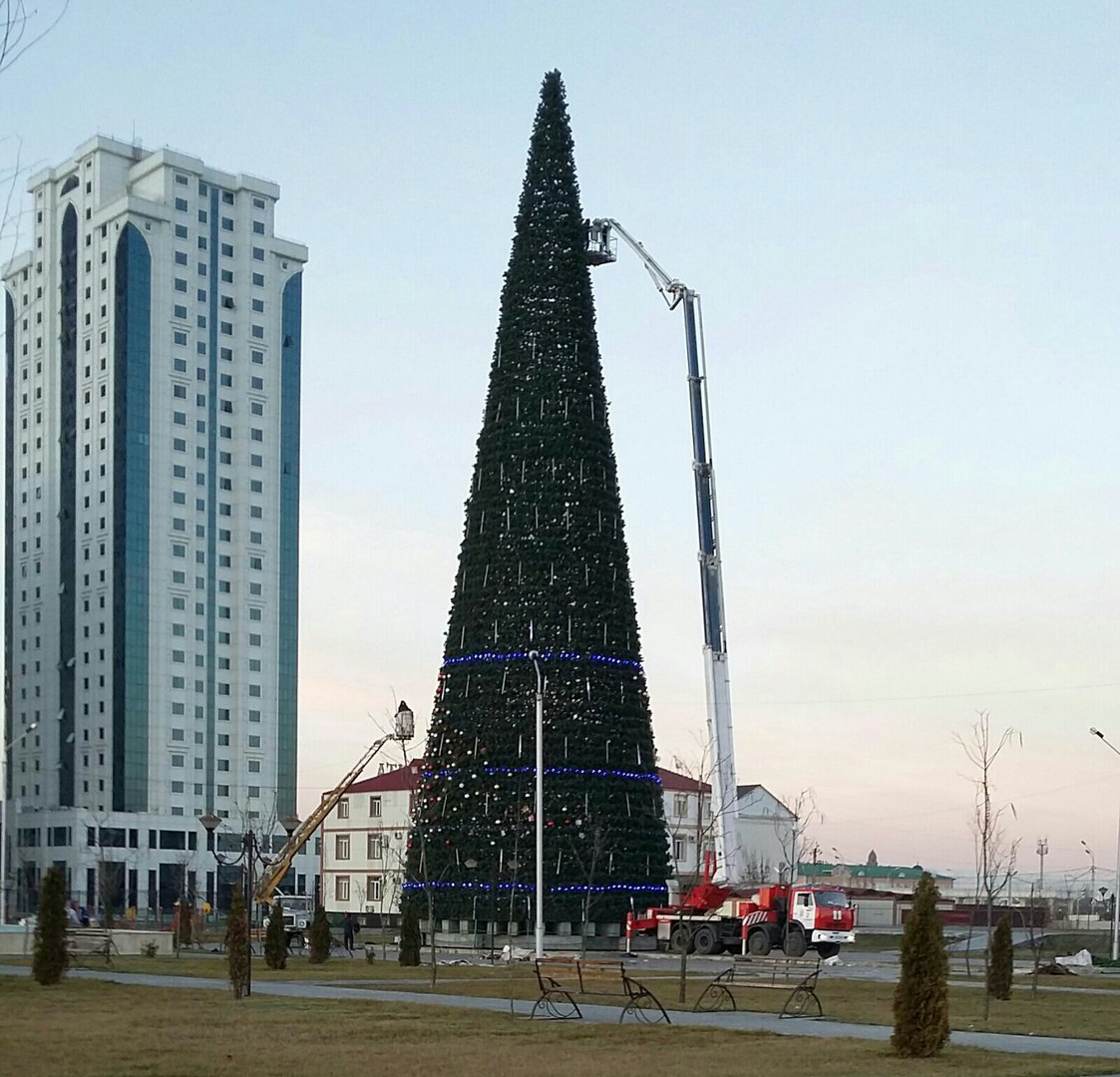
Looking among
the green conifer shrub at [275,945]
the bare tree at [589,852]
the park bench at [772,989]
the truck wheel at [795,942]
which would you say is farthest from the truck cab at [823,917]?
the green conifer shrub at [275,945]

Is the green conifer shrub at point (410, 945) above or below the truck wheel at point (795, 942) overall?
above

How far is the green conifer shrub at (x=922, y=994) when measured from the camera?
19250 mm

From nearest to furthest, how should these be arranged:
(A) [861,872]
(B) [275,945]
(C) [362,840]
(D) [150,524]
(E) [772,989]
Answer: (E) [772,989]
(B) [275,945]
(C) [362,840]
(D) [150,524]
(A) [861,872]

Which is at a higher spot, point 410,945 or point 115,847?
point 410,945

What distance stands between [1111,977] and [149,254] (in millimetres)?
118012

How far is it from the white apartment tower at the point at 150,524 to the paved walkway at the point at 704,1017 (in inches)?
4158

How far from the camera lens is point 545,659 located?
55156 millimetres

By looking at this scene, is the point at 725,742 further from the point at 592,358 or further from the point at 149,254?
the point at 149,254

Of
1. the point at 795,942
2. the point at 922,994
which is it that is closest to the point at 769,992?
the point at 922,994

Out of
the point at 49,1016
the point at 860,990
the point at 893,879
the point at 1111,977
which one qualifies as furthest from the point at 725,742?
the point at 893,879

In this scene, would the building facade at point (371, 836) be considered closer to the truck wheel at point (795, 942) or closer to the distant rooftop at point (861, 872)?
the distant rooftop at point (861, 872)

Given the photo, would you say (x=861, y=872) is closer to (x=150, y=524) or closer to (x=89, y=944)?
(x=150, y=524)

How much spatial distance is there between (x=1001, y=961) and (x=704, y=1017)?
818 centimetres

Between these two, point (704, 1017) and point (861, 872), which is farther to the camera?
point (861, 872)
